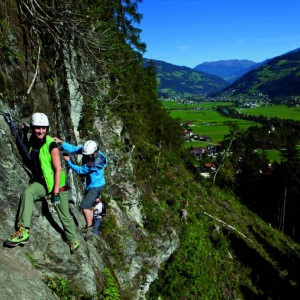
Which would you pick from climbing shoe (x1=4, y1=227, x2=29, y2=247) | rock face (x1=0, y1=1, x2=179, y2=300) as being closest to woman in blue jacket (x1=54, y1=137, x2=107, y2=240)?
rock face (x1=0, y1=1, x2=179, y2=300)

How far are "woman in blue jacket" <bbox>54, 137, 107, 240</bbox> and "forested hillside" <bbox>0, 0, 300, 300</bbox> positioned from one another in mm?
448

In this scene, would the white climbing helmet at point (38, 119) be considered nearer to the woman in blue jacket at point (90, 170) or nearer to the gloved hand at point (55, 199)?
the woman in blue jacket at point (90, 170)

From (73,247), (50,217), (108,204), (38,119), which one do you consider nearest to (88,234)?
(73,247)

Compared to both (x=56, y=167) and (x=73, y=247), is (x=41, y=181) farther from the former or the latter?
(x=73, y=247)

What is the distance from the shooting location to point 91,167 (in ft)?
27.5

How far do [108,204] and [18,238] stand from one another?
873cm

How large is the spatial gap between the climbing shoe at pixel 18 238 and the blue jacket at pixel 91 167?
82.6 inches

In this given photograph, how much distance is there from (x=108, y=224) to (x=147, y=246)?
13.9 ft

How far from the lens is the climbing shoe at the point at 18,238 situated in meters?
6.21

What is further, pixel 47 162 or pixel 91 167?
pixel 91 167

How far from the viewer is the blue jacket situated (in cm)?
802

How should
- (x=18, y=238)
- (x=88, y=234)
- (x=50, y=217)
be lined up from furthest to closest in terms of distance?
(x=88, y=234) < (x=50, y=217) < (x=18, y=238)

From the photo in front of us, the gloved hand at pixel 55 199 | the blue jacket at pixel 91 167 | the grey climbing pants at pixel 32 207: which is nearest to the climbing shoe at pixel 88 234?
the blue jacket at pixel 91 167

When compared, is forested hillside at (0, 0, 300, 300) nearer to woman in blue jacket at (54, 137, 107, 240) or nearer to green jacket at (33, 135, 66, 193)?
woman in blue jacket at (54, 137, 107, 240)
